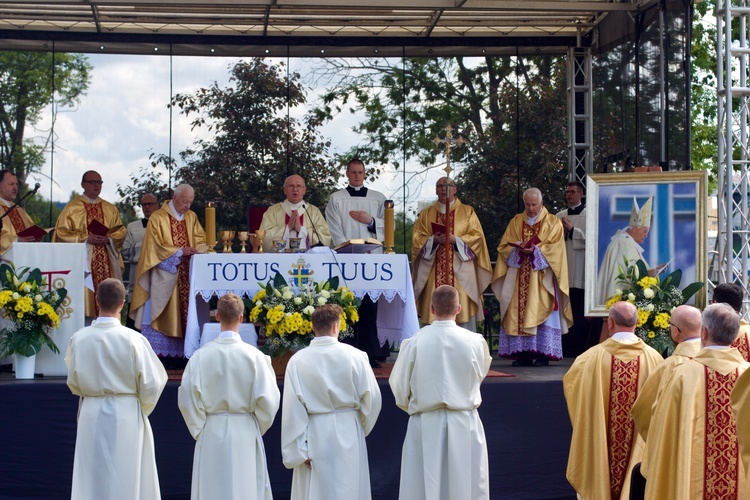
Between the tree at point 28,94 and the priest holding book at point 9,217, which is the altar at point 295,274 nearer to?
the priest holding book at point 9,217

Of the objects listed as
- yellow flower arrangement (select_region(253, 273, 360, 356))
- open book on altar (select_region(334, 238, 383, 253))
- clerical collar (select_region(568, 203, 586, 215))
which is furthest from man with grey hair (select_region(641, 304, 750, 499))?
clerical collar (select_region(568, 203, 586, 215))

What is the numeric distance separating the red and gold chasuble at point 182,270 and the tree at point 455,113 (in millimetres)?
3566

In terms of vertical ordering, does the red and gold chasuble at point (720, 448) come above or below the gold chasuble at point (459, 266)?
below

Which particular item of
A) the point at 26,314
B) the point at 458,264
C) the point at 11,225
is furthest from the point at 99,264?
the point at 458,264

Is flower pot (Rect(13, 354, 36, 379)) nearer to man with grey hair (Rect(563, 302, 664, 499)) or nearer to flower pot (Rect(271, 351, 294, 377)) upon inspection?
flower pot (Rect(271, 351, 294, 377))

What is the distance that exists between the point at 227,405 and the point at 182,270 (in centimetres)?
389

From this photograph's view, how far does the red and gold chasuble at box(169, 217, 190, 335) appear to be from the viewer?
10.2m

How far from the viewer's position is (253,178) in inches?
520

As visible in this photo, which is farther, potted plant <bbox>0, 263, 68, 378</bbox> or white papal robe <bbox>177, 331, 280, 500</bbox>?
potted plant <bbox>0, 263, 68, 378</bbox>

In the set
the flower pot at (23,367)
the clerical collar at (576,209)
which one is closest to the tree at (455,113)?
the clerical collar at (576,209)

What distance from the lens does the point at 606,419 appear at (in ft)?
23.6

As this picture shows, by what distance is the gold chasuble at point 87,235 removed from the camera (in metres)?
10.7

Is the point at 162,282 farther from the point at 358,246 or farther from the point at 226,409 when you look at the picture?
the point at 226,409

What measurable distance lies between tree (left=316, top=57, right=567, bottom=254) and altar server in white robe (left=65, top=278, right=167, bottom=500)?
7070 millimetres
